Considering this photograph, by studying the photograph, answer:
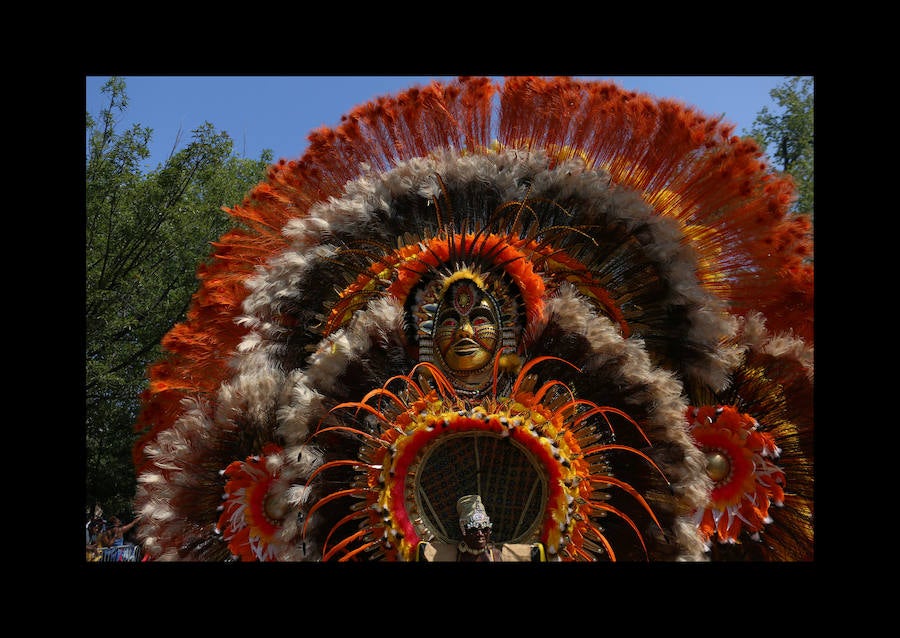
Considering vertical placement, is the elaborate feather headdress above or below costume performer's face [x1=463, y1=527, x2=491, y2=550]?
above

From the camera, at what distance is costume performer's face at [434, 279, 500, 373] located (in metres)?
4.96

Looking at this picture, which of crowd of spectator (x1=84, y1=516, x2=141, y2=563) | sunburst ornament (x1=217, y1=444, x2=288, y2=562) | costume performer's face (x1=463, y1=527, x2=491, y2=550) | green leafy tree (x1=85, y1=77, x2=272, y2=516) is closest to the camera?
costume performer's face (x1=463, y1=527, x2=491, y2=550)

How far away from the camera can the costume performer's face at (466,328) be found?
496cm

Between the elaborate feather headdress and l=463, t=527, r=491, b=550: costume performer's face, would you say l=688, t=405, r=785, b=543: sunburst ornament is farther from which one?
l=463, t=527, r=491, b=550: costume performer's face

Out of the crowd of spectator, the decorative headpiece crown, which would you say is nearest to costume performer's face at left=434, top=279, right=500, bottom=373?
the decorative headpiece crown

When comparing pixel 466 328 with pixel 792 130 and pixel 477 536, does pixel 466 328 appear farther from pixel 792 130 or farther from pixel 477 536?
pixel 792 130

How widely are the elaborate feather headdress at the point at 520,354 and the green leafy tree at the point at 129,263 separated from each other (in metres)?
6.46

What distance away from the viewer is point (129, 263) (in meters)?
12.4

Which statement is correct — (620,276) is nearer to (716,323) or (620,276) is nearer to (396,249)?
(716,323)

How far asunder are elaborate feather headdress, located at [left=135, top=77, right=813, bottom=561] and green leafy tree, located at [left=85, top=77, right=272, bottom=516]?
6460 millimetres

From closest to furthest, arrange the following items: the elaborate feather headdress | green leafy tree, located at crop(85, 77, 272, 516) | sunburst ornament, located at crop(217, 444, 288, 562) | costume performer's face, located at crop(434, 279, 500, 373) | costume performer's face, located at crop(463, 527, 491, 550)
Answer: costume performer's face, located at crop(463, 527, 491, 550)
the elaborate feather headdress
costume performer's face, located at crop(434, 279, 500, 373)
sunburst ornament, located at crop(217, 444, 288, 562)
green leafy tree, located at crop(85, 77, 272, 516)

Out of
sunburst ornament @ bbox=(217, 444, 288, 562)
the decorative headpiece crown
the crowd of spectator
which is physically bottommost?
the crowd of spectator

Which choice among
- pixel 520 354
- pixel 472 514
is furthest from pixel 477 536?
pixel 520 354

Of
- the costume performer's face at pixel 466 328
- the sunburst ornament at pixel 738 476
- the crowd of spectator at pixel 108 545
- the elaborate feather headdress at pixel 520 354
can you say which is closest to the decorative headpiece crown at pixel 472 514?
the elaborate feather headdress at pixel 520 354
